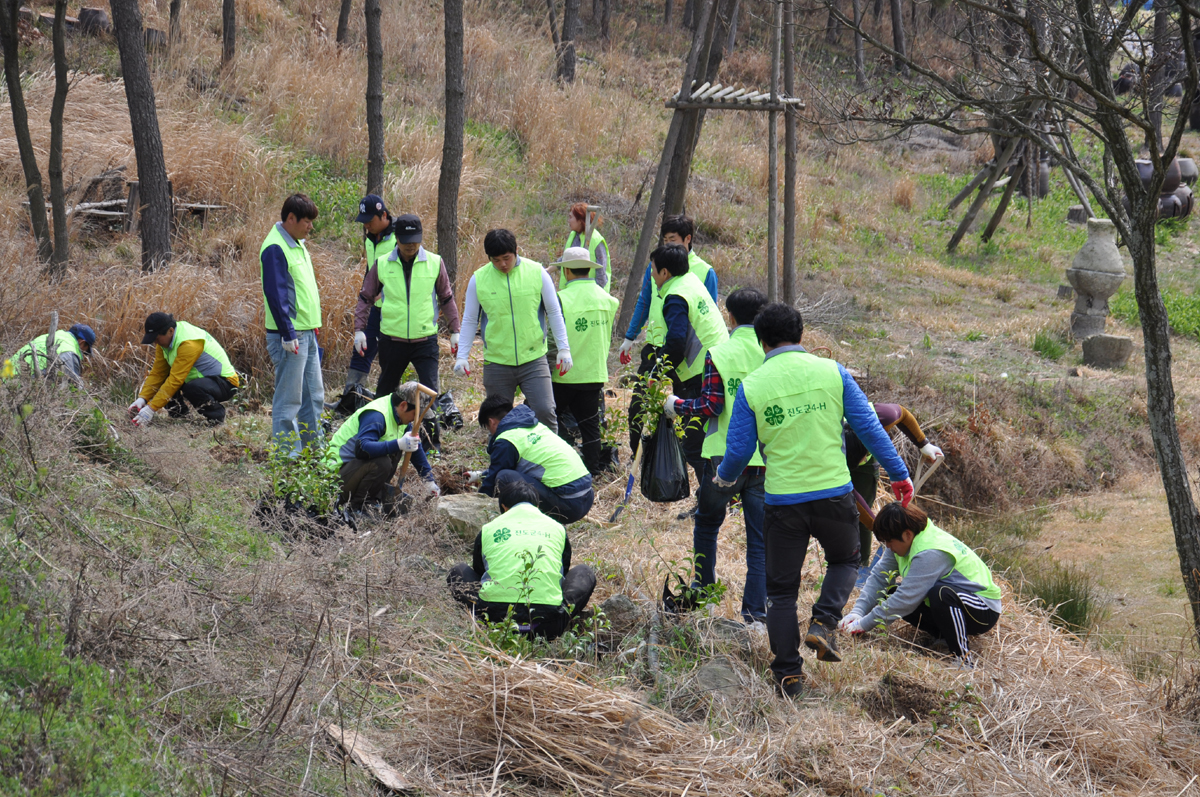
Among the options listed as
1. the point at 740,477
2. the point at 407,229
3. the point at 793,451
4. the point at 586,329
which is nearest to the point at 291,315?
the point at 407,229

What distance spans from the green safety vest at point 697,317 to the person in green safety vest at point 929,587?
1.62m

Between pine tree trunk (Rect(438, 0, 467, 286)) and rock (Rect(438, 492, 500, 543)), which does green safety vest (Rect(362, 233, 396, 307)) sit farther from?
pine tree trunk (Rect(438, 0, 467, 286))

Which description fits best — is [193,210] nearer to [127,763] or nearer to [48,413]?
[48,413]

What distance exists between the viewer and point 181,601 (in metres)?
3.78

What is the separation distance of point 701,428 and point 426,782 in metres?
2.70

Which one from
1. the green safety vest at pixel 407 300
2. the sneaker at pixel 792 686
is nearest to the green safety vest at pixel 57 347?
the green safety vest at pixel 407 300

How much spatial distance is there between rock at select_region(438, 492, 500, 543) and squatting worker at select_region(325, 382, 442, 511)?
0.34 meters

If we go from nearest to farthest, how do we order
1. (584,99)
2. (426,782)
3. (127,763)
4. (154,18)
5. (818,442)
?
1. (127,763)
2. (426,782)
3. (818,442)
4. (154,18)
5. (584,99)

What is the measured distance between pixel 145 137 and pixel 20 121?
97cm

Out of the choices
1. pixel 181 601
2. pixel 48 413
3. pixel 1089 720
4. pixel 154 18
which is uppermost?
pixel 154 18

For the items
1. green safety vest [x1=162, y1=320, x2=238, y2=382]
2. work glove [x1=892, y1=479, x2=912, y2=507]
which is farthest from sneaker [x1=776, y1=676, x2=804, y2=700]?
green safety vest [x1=162, y1=320, x2=238, y2=382]

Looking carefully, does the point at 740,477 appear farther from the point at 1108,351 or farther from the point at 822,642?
the point at 1108,351

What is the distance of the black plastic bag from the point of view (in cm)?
553

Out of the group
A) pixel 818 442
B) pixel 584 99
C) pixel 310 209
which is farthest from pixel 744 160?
pixel 818 442
